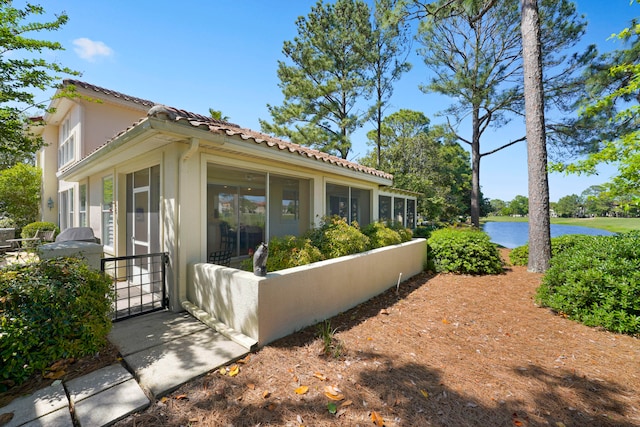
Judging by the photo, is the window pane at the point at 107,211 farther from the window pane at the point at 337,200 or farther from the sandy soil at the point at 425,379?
the window pane at the point at 337,200

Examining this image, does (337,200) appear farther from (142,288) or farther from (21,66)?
(21,66)

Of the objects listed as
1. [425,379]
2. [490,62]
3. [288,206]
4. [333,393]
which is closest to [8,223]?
[288,206]

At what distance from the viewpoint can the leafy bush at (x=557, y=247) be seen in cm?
679

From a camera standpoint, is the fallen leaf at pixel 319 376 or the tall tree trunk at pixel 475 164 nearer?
the fallen leaf at pixel 319 376

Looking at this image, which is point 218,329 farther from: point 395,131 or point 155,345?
point 395,131

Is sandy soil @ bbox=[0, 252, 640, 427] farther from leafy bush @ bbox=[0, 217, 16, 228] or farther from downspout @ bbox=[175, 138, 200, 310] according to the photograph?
leafy bush @ bbox=[0, 217, 16, 228]

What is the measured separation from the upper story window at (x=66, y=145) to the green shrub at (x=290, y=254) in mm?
10969

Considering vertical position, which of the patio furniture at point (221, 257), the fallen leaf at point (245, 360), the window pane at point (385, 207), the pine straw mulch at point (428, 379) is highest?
the window pane at point (385, 207)

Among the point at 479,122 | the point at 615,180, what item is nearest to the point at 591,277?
the point at 615,180

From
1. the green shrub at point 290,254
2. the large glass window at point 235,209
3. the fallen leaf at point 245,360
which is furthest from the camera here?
the large glass window at point 235,209

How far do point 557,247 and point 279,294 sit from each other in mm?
8096

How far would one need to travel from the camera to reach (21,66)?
5.30 meters

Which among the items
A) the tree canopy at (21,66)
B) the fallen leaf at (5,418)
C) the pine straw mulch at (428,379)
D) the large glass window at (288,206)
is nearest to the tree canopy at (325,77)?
the large glass window at (288,206)

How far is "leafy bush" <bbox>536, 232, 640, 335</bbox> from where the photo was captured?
3.68 metres
